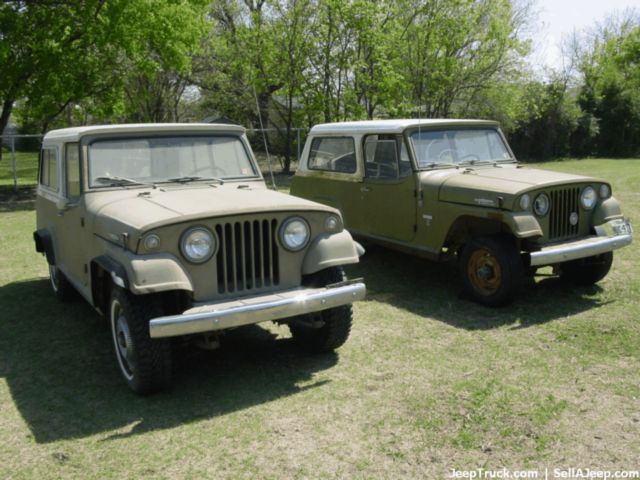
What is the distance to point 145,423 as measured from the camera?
13.0 ft

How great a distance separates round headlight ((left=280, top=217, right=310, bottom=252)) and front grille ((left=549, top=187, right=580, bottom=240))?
288 cm

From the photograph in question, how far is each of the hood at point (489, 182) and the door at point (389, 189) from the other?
0.34 meters

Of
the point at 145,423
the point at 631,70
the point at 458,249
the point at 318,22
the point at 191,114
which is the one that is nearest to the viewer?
the point at 145,423

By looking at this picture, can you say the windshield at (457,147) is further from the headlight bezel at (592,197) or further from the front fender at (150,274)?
the front fender at (150,274)

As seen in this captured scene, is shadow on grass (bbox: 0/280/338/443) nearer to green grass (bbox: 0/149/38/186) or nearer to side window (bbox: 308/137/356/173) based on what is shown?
side window (bbox: 308/137/356/173)

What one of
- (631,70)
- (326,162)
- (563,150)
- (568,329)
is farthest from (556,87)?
(568,329)

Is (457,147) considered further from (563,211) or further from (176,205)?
(176,205)

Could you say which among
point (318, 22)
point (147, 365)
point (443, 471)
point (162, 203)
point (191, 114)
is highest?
point (318, 22)

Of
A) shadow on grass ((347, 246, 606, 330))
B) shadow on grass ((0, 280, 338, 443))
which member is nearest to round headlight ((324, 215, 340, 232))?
shadow on grass ((0, 280, 338, 443))

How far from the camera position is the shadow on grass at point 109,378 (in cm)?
404

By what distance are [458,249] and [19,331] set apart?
4.51m

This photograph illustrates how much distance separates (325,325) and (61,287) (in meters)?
3.30

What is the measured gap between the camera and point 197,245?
13.6 feet

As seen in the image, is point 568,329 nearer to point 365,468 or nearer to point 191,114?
point 365,468
